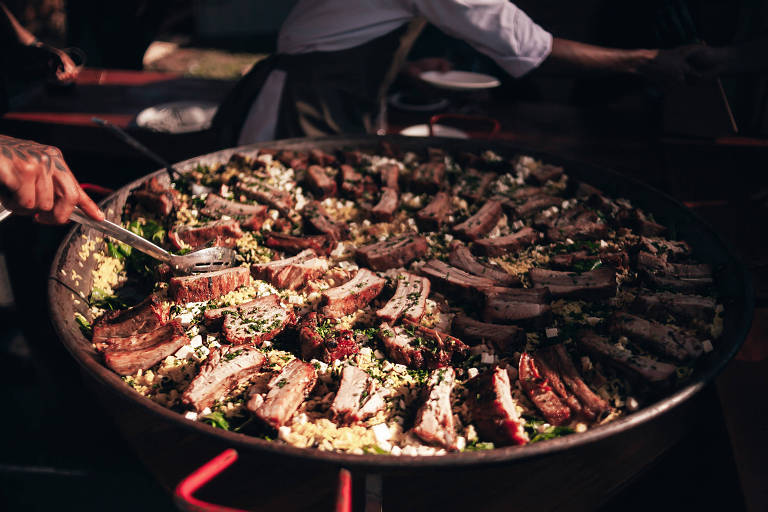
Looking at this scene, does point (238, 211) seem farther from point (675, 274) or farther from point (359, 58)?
point (675, 274)

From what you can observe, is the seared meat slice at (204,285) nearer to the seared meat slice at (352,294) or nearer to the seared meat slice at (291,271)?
the seared meat slice at (291,271)

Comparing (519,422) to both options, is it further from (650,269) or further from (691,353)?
(650,269)

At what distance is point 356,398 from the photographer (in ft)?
6.17

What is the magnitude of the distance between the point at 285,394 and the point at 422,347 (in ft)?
2.01

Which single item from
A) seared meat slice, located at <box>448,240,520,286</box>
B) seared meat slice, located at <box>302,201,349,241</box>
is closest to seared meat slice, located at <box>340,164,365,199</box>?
seared meat slice, located at <box>302,201,349,241</box>

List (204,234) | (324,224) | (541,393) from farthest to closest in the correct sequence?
(324,224) < (204,234) < (541,393)

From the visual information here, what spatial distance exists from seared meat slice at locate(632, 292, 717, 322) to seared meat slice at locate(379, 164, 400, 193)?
5.37ft

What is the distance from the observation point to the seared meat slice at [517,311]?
88.4 inches

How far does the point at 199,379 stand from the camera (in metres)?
1.94

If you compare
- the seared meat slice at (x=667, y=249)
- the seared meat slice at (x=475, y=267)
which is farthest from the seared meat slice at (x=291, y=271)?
the seared meat slice at (x=667, y=249)

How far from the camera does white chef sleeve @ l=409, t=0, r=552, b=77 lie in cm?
338

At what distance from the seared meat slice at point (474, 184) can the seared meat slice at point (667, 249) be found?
1.02m

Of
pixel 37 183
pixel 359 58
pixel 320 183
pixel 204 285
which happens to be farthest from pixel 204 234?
pixel 359 58

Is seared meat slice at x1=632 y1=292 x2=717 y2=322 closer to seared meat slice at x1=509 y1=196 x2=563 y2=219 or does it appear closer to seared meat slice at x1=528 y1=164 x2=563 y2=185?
seared meat slice at x1=509 y1=196 x2=563 y2=219
